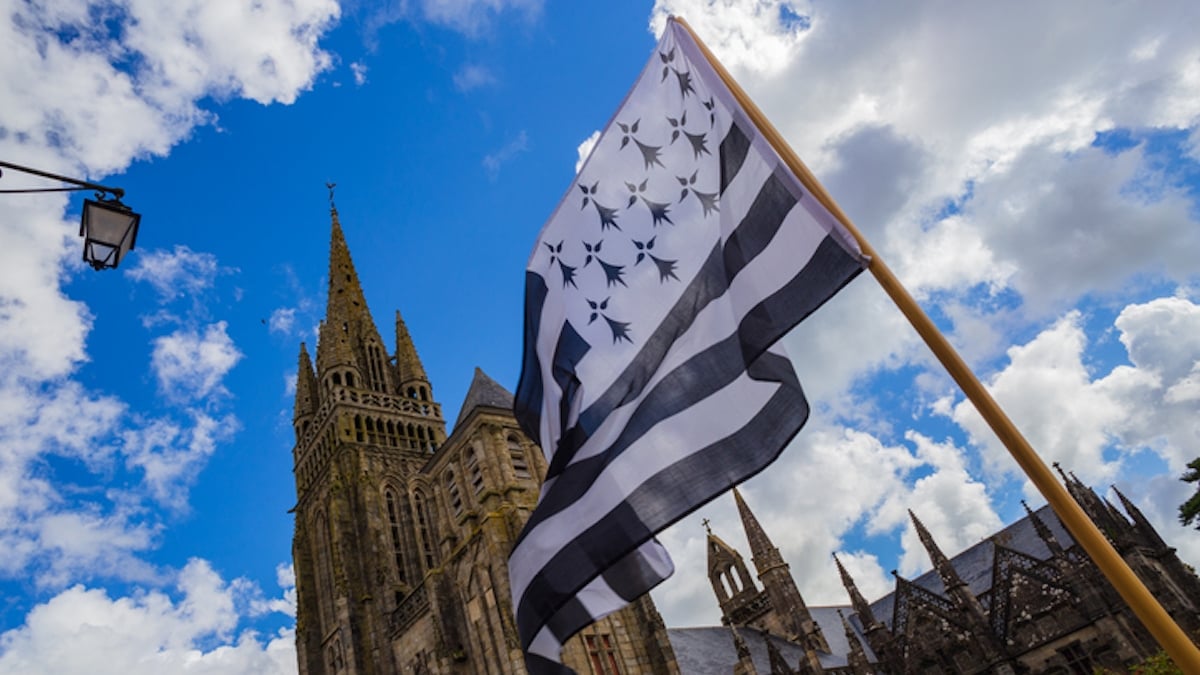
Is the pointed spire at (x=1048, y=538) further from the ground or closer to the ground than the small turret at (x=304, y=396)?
closer to the ground

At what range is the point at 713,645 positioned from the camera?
36531 mm

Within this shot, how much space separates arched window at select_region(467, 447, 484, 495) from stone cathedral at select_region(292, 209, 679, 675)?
81 mm

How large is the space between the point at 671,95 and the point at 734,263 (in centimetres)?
237

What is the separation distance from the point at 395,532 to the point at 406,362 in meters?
15.1

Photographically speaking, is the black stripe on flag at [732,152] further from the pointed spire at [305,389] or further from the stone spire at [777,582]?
the pointed spire at [305,389]

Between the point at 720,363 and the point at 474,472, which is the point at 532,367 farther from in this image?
the point at 474,472

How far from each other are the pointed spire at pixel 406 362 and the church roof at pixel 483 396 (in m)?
21.1

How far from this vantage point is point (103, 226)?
6527mm

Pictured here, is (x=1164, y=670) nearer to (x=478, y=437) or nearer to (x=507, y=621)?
(x=507, y=621)

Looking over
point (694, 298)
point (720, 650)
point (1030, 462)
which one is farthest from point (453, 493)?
point (1030, 462)

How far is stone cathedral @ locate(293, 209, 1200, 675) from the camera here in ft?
85.0

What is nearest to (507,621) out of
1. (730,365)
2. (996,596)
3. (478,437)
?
(478,437)

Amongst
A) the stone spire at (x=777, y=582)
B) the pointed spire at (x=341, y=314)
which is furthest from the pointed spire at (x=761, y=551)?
the pointed spire at (x=341, y=314)

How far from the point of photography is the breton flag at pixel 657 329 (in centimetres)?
695
